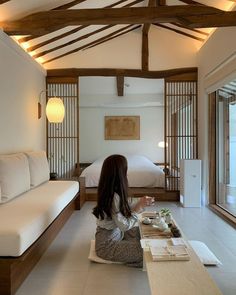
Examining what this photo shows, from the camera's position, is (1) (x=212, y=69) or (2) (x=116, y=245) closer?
(2) (x=116, y=245)

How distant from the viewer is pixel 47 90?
19.8ft

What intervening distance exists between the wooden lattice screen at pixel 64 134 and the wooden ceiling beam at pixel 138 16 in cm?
245

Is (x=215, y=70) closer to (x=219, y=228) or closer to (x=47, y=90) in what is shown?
(x=219, y=228)

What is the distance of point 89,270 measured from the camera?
8.73 feet

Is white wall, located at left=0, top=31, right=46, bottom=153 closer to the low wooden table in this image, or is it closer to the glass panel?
the low wooden table

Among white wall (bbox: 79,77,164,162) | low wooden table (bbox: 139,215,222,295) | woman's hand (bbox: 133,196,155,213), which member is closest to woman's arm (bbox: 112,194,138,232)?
A: woman's hand (bbox: 133,196,155,213)

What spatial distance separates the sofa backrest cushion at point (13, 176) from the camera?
3.24 meters

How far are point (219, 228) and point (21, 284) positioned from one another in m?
2.57

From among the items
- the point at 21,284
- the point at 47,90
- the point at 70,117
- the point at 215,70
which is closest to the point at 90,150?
the point at 70,117

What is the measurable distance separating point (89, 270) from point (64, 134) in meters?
3.99

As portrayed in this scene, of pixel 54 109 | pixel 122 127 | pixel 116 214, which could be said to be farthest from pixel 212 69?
pixel 122 127

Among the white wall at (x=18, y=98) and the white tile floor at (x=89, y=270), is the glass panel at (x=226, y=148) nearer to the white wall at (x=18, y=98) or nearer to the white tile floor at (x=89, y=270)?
the white tile floor at (x=89, y=270)

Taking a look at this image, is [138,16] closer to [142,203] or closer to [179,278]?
[142,203]

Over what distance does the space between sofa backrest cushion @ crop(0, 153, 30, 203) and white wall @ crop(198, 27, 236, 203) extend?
2.95m
